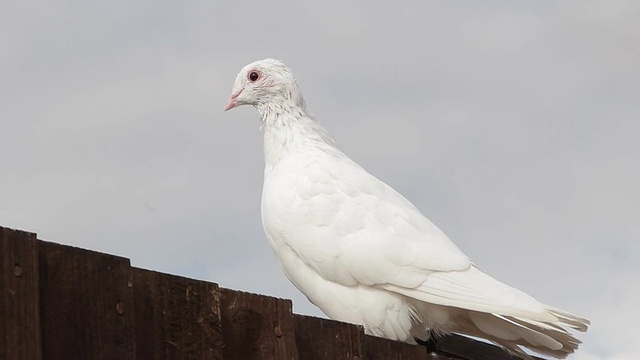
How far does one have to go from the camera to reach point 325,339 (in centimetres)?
364

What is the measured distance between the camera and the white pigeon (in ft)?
19.7

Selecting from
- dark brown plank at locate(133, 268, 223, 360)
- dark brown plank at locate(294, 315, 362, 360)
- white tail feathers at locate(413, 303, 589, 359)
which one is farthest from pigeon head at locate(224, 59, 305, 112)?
dark brown plank at locate(133, 268, 223, 360)

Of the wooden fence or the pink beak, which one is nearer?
the wooden fence

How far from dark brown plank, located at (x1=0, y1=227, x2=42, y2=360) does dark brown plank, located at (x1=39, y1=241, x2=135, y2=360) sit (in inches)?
2.2

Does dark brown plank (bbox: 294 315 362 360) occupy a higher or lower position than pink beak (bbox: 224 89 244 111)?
lower

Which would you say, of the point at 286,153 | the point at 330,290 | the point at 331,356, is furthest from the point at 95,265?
the point at 286,153

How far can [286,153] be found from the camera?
7.10 m

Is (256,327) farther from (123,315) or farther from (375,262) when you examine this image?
(375,262)

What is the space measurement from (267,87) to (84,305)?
4802 mm

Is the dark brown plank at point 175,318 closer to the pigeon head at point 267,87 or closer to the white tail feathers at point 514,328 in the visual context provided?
the white tail feathers at point 514,328

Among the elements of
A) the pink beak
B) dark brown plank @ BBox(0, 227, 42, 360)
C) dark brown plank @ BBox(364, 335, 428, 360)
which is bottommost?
dark brown plank @ BBox(0, 227, 42, 360)

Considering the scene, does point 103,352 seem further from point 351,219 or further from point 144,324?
point 351,219

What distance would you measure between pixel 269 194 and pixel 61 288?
12.9 feet

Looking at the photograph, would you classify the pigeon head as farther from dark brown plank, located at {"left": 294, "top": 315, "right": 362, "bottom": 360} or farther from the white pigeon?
dark brown plank, located at {"left": 294, "top": 315, "right": 362, "bottom": 360}
